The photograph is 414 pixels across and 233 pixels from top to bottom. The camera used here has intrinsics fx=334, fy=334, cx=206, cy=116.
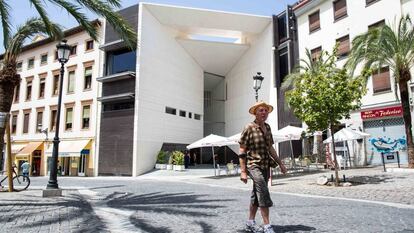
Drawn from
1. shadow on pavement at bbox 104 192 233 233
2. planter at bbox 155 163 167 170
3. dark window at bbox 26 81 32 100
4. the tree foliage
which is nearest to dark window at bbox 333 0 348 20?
the tree foliage

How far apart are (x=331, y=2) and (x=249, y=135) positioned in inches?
927

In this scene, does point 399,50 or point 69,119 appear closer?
point 399,50

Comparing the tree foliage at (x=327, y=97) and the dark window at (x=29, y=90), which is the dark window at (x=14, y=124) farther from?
the tree foliage at (x=327, y=97)

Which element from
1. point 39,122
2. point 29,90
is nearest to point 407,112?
point 39,122

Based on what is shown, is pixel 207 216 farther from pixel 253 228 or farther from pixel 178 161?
pixel 178 161

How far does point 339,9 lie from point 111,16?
20.0m

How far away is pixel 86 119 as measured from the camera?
29.2 m

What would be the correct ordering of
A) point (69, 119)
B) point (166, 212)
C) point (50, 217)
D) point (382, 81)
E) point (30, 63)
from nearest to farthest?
point (50, 217), point (166, 212), point (382, 81), point (69, 119), point (30, 63)

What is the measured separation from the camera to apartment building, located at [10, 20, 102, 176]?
1128 inches

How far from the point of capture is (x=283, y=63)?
29.5m

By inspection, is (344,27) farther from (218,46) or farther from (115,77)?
(115,77)

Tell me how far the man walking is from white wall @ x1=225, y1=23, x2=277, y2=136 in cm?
2413

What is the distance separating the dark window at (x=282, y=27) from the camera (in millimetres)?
29794

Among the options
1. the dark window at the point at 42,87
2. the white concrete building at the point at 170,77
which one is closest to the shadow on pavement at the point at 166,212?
the white concrete building at the point at 170,77
